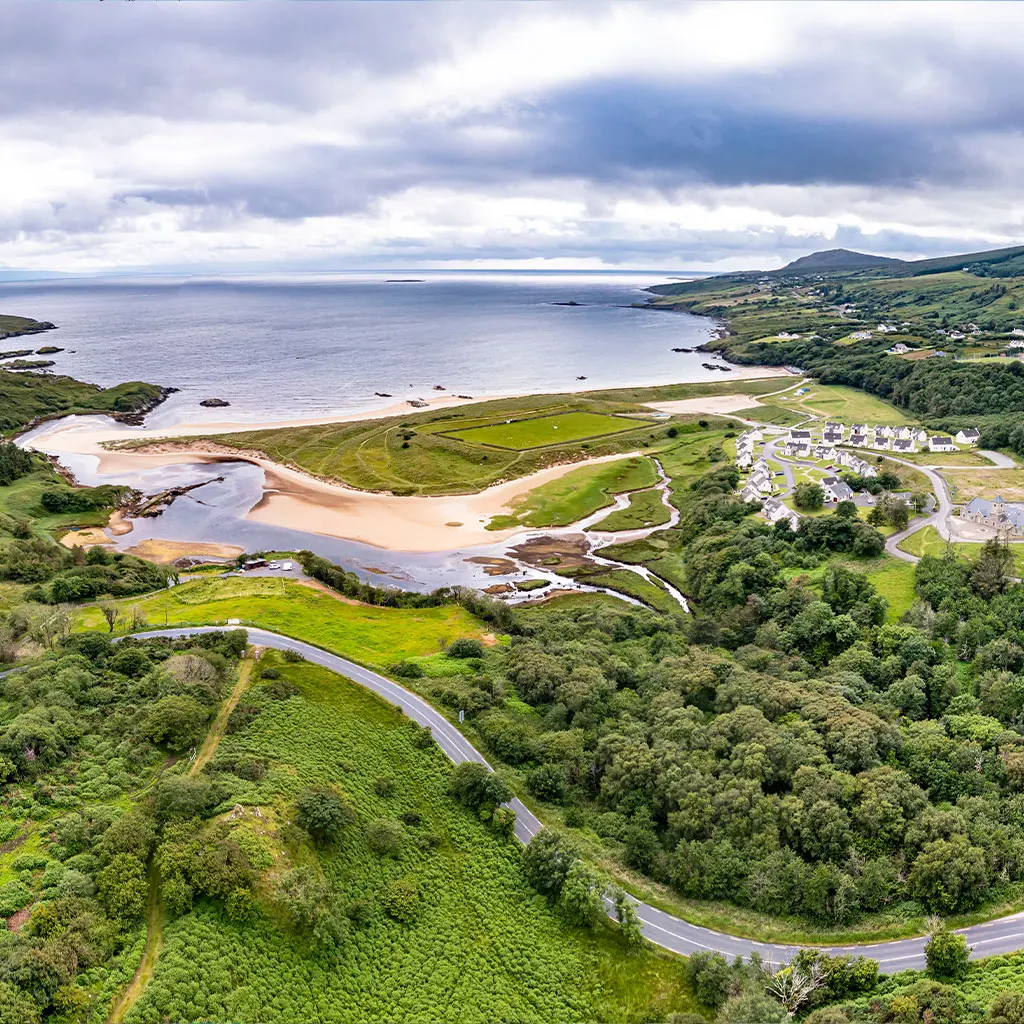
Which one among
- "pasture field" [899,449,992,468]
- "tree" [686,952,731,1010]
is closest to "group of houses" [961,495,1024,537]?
"pasture field" [899,449,992,468]

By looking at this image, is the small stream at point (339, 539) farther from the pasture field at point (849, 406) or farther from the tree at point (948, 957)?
the tree at point (948, 957)

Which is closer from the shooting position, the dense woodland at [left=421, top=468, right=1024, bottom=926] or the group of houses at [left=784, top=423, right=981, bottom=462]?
the dense woodland at [left=421, top=468, right=1024, bottom=926]

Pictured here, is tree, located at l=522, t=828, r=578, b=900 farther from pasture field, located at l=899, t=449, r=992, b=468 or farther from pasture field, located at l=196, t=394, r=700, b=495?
pasture field, located at l=899, t=449, r=992, b=468

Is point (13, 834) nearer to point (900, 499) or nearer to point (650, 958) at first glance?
point (650, 958)

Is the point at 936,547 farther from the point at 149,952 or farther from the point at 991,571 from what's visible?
the point at 149,952

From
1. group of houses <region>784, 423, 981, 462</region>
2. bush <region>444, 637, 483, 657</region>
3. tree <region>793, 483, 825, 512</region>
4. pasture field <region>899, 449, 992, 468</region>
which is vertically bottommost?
bush <region>444, 637, 483, 657</region>

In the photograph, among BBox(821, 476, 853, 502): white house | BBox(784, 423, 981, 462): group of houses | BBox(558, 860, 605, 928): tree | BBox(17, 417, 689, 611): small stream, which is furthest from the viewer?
BBox(784, 423, 981, 462): group of houses

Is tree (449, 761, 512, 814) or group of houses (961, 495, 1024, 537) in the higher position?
group of houses (961, 495, 1024, 537)

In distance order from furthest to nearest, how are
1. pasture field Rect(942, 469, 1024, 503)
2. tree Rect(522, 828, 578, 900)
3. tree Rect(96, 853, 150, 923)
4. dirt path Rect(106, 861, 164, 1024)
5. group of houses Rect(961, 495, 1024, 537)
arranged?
pasture field Rect(942, 469, 1024, 503), group of houses Rect(961, 495, 1024, 537), tree Rect(522, 828, 578, 900), tree Rect(96, 853, 150, 923), dirt path Rect(106, 861, 164, 1024)
